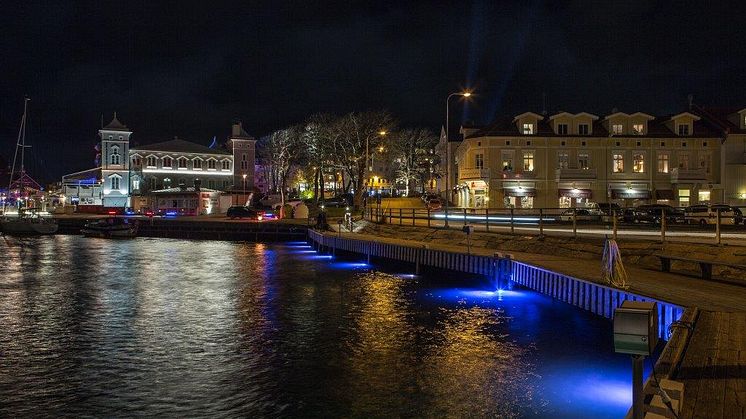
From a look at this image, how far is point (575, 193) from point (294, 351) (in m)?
52.4

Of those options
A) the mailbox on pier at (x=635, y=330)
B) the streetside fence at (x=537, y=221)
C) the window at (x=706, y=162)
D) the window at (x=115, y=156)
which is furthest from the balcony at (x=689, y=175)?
the window at (x=115, y=156)

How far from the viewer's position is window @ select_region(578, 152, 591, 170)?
63.7 meters

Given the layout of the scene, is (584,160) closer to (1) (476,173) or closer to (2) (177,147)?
(1) (476,173)

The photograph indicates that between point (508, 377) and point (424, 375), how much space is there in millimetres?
1876

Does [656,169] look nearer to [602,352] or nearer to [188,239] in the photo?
[188,239]

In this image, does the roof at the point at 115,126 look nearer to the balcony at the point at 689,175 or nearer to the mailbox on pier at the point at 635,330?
the balcony at the point at 689,175

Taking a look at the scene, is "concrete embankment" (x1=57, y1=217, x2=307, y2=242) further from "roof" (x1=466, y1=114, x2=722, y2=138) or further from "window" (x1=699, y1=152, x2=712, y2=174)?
"window" (x1=699, y1=152, x2=712, y2=174)

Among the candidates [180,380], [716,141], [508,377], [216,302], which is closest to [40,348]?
[180,380]

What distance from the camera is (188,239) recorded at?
65.4 meters

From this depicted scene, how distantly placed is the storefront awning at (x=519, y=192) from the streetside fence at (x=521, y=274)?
2626 cm

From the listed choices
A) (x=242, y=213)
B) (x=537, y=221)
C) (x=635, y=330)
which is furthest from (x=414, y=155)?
(x=635, y=330)

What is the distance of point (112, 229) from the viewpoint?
217 feet

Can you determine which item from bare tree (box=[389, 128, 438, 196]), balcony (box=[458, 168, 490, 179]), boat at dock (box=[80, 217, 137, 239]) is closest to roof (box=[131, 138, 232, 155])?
bare tree (box=[389, 128, 438, 196])

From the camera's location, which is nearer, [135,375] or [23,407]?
[23,407]
